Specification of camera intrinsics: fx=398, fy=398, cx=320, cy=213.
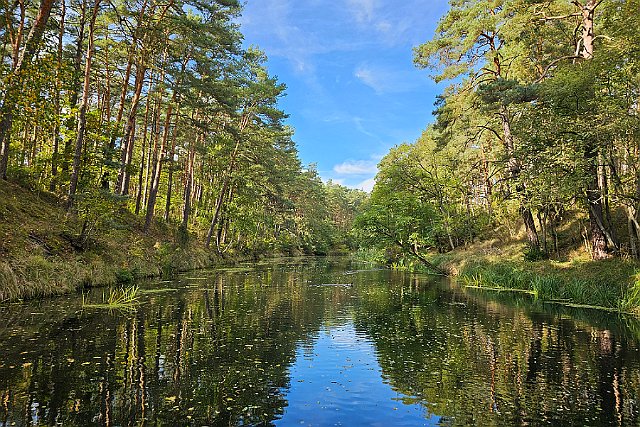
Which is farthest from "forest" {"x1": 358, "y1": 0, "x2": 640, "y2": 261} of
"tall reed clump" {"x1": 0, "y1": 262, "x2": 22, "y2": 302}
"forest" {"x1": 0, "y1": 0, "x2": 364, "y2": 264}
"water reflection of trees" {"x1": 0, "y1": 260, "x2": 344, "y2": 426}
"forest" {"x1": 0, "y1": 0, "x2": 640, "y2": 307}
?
"tall reed clump" {"x1": 0, "y1": 262, "x2": 22, "y2": 302}

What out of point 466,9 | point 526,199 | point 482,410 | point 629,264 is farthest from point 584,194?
point 482,410

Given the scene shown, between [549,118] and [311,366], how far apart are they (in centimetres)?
1386

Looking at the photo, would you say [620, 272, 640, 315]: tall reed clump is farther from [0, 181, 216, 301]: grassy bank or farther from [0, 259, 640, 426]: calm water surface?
[0, 181, 216, 301]: grassy bank

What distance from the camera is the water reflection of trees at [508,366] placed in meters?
6.26

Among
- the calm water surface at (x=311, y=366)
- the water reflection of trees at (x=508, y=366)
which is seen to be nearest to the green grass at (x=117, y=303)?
the calm water surface at (x=311, y=366)

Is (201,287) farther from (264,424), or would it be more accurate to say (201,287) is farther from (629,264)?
(629,264)

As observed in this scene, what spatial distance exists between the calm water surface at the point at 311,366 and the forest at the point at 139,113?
6.85 metres

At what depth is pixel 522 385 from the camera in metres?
7.32

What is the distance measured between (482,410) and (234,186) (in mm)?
38503

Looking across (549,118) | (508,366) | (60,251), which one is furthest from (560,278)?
(60,251)

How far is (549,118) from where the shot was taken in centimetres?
1597

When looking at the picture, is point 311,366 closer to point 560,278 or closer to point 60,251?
point 60,251

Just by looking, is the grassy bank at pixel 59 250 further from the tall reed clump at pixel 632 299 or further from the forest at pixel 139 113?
the tall reed clump at pixel 632 299

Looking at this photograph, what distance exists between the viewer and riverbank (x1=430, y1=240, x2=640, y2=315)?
1462 centimetres
